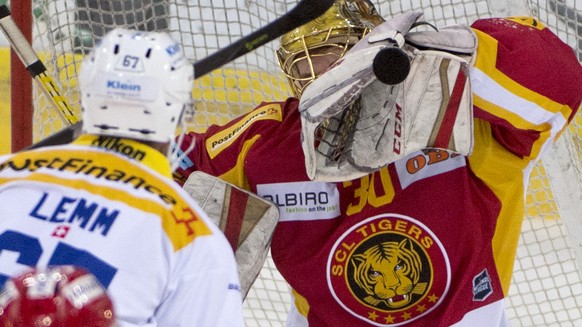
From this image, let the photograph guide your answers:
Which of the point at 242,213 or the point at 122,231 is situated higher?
the point at 122,231

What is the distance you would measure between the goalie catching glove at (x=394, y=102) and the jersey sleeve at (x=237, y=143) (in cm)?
16

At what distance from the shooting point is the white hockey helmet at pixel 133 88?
4.78 feet

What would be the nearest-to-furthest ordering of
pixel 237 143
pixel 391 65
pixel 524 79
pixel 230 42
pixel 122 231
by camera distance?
pixel 122 231 < pixel 391 65 < pixel 524 79 < pixel 237 143 < pixel 230 42

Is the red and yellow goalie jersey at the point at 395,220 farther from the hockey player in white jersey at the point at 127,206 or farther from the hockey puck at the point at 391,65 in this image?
the hockey player in white jersey at the point at 127,206

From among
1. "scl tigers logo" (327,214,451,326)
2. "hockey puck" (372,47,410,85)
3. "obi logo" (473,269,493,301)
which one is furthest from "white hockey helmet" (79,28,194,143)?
"obi logo" (473,269,493,301)

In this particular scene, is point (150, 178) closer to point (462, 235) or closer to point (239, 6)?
point (462, 235)

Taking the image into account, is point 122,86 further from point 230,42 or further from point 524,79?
point 230,42

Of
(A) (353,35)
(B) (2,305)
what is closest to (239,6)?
(A) (353,35)

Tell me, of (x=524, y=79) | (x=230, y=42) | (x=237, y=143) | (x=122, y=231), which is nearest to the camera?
(x=122, y=231)

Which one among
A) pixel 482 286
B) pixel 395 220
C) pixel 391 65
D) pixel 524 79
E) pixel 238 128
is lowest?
pixel 482 286

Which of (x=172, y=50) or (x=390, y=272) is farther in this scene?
(x=390, y=272)

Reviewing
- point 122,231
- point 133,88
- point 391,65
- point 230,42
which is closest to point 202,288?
point 122,231

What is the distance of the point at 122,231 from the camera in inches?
56.2

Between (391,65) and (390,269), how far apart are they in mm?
431
